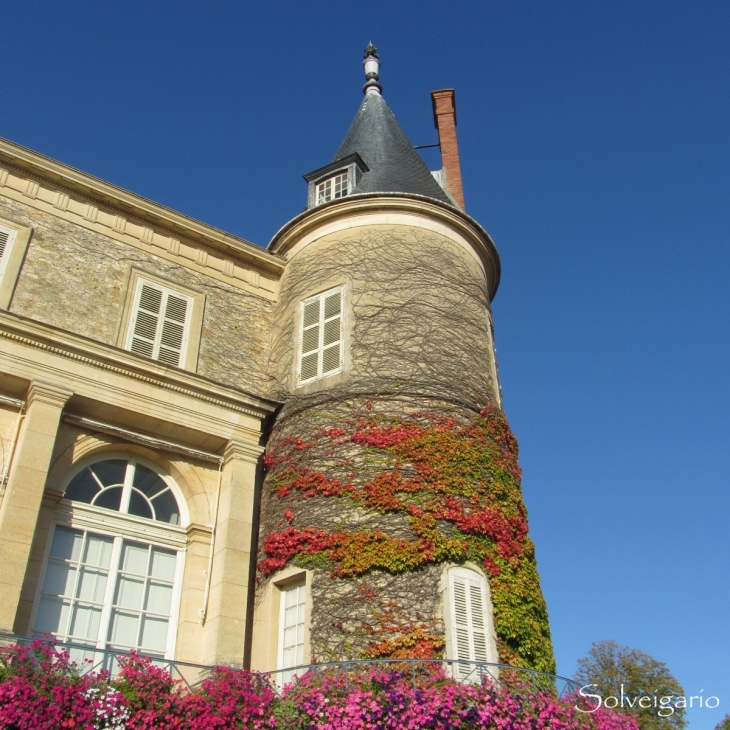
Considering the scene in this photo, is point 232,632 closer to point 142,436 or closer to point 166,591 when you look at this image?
point 166,591

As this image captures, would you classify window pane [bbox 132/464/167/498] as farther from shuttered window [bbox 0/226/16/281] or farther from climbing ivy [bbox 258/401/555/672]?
shuttered window [bbox 0/226/16/281]

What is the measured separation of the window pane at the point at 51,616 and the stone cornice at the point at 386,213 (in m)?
7.68

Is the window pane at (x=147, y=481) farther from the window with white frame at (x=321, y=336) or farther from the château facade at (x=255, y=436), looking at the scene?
the window with white frame at (x=321, y=336)

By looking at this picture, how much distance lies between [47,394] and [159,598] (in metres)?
3.22

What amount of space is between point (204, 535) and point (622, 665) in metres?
23.4

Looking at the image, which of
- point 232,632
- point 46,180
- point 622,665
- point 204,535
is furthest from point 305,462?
point 622,665

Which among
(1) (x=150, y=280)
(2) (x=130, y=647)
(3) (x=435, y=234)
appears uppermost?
(3) (x=435, y=234)

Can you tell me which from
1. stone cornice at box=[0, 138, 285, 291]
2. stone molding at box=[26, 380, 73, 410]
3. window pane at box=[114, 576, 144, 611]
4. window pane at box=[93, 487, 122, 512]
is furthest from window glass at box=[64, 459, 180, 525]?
stone cornice at box=[0, 138, 285, 291]

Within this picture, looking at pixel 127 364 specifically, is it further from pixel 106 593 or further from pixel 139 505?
pixel 106 593

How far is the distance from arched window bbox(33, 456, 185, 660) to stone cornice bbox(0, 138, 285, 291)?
422 cm

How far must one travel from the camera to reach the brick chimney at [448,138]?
61.1ft

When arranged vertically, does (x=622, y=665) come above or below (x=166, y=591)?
above

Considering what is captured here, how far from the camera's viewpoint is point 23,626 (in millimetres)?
10141

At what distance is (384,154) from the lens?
1727 centimetres
